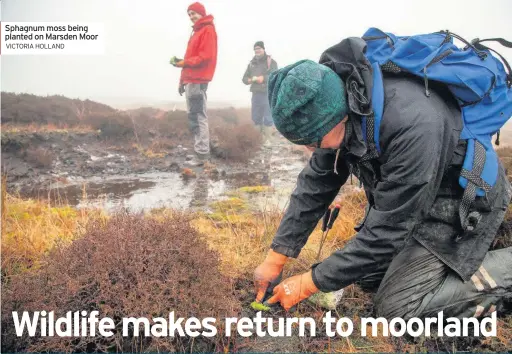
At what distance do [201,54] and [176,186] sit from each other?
2690 millimetres

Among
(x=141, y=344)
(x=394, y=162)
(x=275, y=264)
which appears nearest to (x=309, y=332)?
(x=275, y=264)

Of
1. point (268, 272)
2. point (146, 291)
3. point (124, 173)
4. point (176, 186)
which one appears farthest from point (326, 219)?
point (124, 173)

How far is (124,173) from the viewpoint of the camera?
920 cm

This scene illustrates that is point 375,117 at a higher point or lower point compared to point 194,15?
lower

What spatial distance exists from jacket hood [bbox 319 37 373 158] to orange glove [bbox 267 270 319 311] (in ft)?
2.53

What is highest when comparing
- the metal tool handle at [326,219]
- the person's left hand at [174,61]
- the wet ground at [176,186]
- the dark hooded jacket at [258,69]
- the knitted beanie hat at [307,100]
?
the dark hooded jacket at [258,69]

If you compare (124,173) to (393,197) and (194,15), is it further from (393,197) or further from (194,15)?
(393,197)

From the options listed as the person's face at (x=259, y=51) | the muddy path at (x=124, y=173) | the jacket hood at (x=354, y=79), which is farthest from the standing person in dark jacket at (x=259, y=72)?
the jacket hood at (x=354, y=79)

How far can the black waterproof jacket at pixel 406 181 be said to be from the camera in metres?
1.97

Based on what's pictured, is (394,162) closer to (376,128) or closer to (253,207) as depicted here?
(376,128)

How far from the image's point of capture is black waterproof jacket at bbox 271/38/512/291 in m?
1.97

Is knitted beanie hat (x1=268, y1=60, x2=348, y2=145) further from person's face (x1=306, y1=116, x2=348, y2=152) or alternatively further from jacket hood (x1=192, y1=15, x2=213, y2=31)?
jacket hood (x1=192, y1=15, x2=213, y2=31)

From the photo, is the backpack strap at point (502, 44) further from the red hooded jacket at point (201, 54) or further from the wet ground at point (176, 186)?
the red hooded jacket at point (201, 54)

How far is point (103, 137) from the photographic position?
11.6 m
